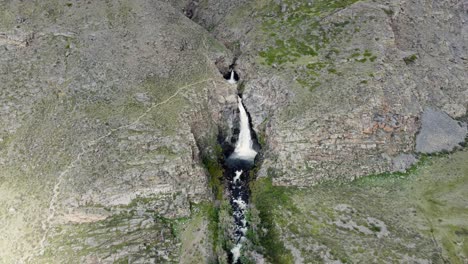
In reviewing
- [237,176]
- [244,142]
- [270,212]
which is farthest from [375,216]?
[244,142]

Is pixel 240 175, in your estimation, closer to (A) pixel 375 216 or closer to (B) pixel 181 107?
(B) pixel 181 107

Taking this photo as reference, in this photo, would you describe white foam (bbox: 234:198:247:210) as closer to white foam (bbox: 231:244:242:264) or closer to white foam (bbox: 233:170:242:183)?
white foam (bbox: 233:170:242:183)

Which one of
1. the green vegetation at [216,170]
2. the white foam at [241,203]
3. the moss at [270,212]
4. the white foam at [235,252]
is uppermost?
the moss at [270,212]

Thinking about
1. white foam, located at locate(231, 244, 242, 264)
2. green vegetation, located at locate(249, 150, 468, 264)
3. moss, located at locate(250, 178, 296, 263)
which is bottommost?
white foam, located at locate(231, 244, 242, 264)

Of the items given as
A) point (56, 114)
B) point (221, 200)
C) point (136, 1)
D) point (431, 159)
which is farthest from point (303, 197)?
point (136, 1)

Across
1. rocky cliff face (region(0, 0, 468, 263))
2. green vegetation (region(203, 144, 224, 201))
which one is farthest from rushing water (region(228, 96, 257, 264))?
rocky cliff face (region(0, 0, 468, 263))

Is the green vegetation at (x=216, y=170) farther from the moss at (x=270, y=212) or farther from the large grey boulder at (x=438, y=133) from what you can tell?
the large grey boulder at (x=438, y=133)

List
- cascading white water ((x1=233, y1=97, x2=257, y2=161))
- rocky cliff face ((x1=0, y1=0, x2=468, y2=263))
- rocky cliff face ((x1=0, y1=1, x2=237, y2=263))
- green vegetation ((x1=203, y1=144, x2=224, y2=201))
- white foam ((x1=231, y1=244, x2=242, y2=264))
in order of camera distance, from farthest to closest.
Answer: cascading white water ((x1=233, y1=97, x2=257, y2=161)), green vegetation ((x1=203, y1=144, x2=224, y2=201)), white foam ((x1=231, y1=244, x2=242, y2=264)), rocky cliff face ((x1=0, y1=0, x2=468, y2=263)), rocky cliff face ((x1=0, y1=1, x2=237, y2=263))

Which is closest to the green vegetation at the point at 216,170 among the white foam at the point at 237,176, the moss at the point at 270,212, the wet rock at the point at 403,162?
the white foam at the point at 237,176

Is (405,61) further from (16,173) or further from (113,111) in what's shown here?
(16,173)
